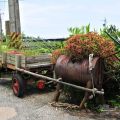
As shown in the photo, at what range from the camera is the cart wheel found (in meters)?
8.69

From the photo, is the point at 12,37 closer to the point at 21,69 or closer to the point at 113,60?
the point at 21,69

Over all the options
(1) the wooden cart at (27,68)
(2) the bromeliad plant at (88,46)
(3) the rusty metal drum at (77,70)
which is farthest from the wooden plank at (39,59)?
(2) the bromeliad plant at (88,46)

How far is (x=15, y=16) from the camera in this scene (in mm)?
13211

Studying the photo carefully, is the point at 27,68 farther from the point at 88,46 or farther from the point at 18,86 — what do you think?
the point at 88,46

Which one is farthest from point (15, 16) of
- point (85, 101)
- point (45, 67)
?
point (85, 101)

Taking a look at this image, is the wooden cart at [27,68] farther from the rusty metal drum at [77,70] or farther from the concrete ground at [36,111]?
the rusty metal drum at [77,70]

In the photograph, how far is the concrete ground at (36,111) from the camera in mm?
6945

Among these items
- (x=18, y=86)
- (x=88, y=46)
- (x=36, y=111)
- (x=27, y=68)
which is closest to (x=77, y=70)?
(x=88, y=46)

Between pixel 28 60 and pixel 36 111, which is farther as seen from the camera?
pixel 28 60

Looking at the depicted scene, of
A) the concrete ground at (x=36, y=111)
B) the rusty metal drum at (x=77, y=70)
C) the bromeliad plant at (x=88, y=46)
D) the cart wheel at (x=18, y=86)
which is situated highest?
the bromeliad plant at (x=88, y=46)

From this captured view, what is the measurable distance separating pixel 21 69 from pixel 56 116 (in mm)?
2050

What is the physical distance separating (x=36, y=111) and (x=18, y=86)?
1.48 metres

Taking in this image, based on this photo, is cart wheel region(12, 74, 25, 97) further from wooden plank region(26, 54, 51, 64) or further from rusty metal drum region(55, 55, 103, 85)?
rusty metal drum region(55, 55, 103, 85)

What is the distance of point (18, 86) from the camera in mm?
8719
